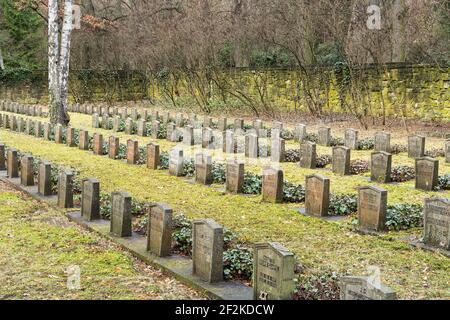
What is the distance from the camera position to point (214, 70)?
2517 centimetres

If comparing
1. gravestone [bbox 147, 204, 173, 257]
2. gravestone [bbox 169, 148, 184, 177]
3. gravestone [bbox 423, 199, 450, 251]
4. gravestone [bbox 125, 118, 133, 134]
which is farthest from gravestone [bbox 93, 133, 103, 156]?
gravestone [bbox 423, 199, 450, 251]

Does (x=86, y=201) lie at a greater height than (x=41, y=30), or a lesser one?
lesser

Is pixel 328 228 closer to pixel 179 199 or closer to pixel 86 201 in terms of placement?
pixel 179 199

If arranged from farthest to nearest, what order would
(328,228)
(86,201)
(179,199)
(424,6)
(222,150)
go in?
(424,6) → (222,150) → (179,199) → (86,201) → (328,228)

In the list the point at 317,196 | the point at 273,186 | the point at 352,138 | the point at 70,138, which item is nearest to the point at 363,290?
the point at 317,196

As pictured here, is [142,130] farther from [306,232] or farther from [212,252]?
[212,252]

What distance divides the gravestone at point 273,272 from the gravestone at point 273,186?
3908 mm

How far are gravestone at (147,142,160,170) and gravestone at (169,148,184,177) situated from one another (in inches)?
29.2

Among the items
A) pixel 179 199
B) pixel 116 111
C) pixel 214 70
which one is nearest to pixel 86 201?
pixel 179 199

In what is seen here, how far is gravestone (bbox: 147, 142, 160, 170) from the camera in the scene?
12094 mm

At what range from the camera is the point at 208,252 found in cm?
554

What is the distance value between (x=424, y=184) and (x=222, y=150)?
5596 millimetres

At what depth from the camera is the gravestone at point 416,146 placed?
12.7m

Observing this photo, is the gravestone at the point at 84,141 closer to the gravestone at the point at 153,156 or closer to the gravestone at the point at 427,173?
the gravestone at the point at 153,156
